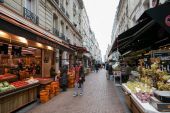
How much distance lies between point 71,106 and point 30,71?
11038mm

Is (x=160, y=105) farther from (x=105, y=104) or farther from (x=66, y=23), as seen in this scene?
(x=66, y=23)

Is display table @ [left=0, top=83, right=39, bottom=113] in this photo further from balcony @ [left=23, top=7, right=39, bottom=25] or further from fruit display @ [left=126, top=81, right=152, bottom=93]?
balcony @ [left=23, top=7, right=39, bottom=25]

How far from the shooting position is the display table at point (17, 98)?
826 cm

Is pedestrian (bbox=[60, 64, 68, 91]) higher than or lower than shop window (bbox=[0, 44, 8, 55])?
lower

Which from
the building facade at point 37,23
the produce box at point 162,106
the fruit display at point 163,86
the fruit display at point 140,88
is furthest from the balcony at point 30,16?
the produce box at point 162,106

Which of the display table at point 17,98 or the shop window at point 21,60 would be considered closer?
the display table at point 17,98

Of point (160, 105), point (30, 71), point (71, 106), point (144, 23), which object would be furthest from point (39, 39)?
point (30, 71)

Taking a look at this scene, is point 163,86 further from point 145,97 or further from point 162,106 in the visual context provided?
point 162,106

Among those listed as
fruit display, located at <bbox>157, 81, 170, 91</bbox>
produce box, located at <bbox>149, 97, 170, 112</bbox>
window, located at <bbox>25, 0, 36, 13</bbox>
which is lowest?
produce box, located at <bbox>149, 97, 170, 112</bbox>

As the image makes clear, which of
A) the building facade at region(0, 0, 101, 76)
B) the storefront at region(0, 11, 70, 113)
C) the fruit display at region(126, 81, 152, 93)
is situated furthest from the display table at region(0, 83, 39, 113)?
the fruit display at region(126, 81, 152, 93)

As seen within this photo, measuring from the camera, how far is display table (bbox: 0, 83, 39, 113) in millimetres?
8262

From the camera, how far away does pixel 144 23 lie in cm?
804

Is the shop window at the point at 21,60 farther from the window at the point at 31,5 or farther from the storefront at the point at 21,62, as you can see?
the window at the point at 31,5

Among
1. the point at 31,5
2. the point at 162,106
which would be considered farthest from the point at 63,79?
the point at 162,106
